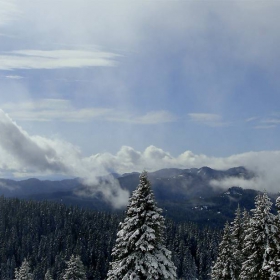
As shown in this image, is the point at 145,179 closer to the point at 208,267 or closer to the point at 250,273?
the point at 250,273

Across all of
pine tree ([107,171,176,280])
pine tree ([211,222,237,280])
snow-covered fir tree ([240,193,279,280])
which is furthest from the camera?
pine tree ([211,222,237,280])

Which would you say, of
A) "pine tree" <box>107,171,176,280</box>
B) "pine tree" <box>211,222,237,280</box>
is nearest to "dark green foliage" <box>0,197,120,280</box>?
"pine tree" <box>211,222,237,280</box>

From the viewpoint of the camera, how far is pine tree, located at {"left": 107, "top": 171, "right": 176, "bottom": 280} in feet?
67.2

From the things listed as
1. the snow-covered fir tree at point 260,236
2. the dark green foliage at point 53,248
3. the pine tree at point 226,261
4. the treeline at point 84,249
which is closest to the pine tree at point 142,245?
the snow-covered fir tree at point 260,236

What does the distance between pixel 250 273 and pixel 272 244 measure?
4040 millimetres

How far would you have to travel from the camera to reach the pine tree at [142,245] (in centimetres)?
2048

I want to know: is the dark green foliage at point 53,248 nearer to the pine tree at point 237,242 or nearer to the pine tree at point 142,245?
the pine tree at point 237,242

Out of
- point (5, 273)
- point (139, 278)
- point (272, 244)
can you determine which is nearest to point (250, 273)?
point (272, 244)

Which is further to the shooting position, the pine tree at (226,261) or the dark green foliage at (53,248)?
the dark green foliage at (53,248)

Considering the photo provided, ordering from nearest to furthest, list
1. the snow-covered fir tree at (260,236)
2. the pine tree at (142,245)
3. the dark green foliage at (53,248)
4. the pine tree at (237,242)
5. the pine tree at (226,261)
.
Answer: the pine tree at (142,245), the snow-covered fir tree at (260,236), the pine tree at (226,261), the pine tree at (237,242), the dark green foliage at (53,248)

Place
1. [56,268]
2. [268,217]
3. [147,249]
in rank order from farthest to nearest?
[56,268] → [268,217] → [147,249]

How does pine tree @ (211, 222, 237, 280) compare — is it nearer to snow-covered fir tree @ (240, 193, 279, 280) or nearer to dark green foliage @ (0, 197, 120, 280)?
snow-covered fir tree @ (240, 193, 279, 280)

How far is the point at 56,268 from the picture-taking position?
14375 centimetres

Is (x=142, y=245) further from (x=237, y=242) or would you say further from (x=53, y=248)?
(x=53, y=248)
